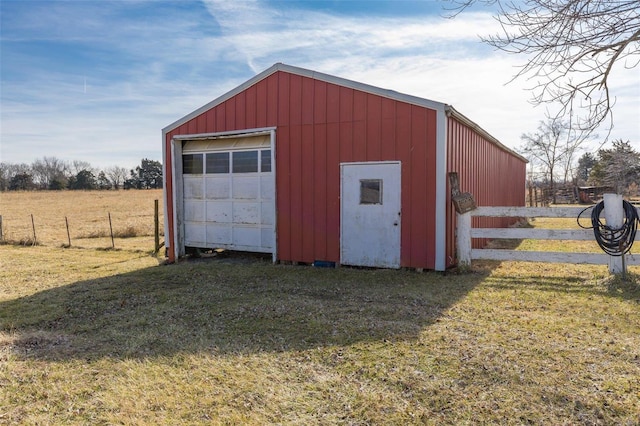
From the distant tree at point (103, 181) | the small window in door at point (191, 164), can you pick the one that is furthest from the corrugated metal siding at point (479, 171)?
the distant tree at point (103, 181)

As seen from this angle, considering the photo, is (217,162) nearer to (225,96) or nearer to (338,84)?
(225,96)

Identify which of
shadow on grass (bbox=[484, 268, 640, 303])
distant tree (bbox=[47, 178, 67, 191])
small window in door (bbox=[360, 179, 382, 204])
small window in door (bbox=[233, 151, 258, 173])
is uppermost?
distant tree (bbox=[47, 178, 67, 191])

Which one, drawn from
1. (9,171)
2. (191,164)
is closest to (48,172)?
(9,171)

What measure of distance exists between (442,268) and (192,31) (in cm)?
791

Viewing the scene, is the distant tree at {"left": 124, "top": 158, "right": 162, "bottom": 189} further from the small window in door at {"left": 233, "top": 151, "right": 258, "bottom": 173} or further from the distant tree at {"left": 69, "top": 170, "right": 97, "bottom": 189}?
the small window in door at {"left": 233, "top": 151, "right": 258, "bottom": 173}

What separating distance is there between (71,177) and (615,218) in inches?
2391

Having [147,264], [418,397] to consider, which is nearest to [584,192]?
[147,264]

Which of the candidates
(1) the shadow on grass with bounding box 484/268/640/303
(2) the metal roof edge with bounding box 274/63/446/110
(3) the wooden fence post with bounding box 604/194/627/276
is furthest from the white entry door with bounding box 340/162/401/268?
(3) the wooden fence post with bounding box 604/194/627/276

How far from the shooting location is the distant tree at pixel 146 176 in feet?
195

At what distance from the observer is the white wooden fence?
624cm

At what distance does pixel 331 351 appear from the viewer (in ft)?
12.4

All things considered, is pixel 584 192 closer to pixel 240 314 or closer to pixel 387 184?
pixel 387 184

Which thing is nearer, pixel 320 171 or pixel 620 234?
pixel 620 234

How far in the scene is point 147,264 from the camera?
30.8 ft
